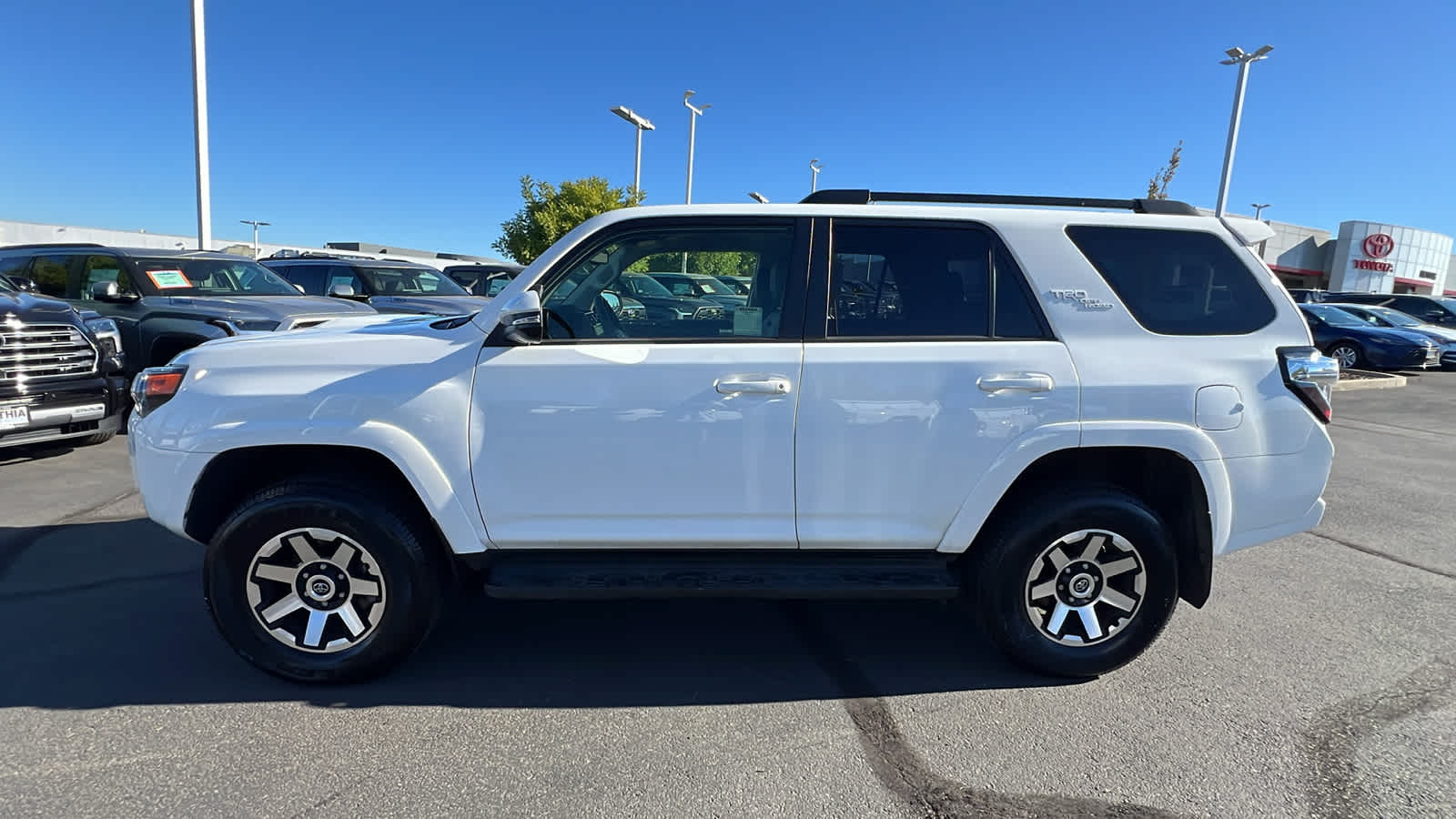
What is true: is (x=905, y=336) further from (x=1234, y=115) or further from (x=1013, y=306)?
(x=1234, y=115)

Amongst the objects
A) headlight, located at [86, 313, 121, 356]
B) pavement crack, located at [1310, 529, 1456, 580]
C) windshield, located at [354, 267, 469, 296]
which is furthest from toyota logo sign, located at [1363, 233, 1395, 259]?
headlight, located at [86, 313, 121, 356]

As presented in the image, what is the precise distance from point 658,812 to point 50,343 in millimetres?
6325

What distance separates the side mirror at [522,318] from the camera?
2.80 meters

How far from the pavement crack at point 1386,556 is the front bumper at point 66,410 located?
28.8 ft

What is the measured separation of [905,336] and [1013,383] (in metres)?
0.43

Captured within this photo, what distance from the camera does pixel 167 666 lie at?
3129mm

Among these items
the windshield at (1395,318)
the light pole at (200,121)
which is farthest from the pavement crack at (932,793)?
the windshield at (1395,318)

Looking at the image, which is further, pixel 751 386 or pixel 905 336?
pixel 905 336

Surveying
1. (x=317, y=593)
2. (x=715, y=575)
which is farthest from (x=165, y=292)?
(x=715, y=575)

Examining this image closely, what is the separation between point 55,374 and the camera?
236 inches

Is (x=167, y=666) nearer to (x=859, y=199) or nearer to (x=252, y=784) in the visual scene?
(x=252, y=784)

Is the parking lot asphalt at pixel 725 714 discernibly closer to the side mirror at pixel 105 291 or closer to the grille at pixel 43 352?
the grille at pixel 43 352

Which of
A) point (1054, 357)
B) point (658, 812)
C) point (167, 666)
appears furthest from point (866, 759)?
point (167, 666)

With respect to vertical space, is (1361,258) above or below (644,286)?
above
